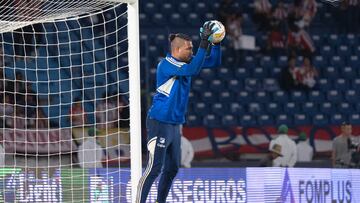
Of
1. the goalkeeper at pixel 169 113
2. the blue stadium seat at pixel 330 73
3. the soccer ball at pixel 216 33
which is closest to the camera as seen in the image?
the soccer ball at pixel 216 33

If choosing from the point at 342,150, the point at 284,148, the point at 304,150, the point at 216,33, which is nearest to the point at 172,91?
the point at 216,33

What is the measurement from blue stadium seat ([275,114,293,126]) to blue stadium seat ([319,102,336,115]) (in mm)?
861

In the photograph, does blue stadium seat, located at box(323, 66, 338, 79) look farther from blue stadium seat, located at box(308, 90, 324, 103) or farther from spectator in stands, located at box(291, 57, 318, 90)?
blue stadium seat, located at box(308, 90, 324, 103)

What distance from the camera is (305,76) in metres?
22.2

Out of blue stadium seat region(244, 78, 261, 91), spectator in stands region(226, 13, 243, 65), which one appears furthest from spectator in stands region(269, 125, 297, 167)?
spectator in stands region(226, 13, 243, 65)

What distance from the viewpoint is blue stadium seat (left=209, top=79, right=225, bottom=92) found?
2178 centimetres

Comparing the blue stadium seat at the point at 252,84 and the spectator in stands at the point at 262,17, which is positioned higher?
the spectator in stands at the point at 262,17

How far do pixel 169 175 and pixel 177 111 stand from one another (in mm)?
581

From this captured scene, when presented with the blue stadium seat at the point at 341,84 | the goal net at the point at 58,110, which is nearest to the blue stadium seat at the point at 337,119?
the blue stadium seat at the point at 341,84

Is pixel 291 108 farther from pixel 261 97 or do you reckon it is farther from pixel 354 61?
pixel 354 61

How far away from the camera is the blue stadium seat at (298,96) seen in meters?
22.0

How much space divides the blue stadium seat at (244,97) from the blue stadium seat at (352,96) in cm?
227

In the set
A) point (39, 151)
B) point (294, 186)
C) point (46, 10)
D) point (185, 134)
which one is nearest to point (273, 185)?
point (294, 186)

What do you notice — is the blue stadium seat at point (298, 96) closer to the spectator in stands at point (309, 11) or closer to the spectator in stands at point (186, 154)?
the spectator in stands at point (309, 11)
